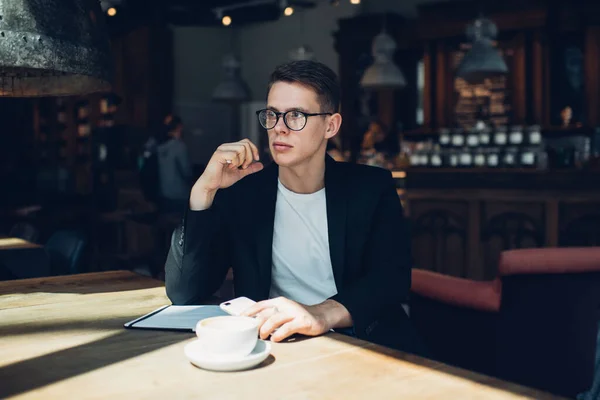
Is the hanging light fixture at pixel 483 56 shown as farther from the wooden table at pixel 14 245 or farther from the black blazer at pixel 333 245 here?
the wooden table at pixel 14 245

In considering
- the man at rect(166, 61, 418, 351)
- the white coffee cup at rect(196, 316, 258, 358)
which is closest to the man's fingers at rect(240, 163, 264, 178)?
the man at rect(166, 61, 418, 351)

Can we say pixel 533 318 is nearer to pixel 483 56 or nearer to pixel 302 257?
pixel 302 257

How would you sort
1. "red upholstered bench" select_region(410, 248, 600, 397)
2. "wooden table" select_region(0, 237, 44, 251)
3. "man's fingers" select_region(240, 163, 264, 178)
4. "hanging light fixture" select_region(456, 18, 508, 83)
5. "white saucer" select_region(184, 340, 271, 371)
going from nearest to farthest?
"white saucer" select_region(184, 340, 271, 371) → "man's fingers" select_region(240, 163, 264, 178) → "red upholstered bench" select_region(410, 248, 600, 397) → "wooden table" select_region(0, 237, 44, 251) → "hanging light fixture" select_region(456, 18, 508, 83)

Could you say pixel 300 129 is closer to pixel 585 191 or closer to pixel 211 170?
pixel 211 170

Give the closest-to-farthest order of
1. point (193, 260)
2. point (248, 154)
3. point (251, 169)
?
point (193, 260) → point (248, 154) → point (251, 169)

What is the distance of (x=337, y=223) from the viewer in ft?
6.16

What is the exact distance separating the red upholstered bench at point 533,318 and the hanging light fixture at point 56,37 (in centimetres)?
150

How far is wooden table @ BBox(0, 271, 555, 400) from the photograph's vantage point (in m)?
1.02

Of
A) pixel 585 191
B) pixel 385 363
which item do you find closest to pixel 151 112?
pixel 585 191

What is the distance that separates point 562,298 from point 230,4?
21.1 ft

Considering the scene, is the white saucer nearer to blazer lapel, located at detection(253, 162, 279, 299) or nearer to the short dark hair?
blazer lapel, located at detection(253, 162, 279, 299)

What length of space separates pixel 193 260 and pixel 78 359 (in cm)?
59

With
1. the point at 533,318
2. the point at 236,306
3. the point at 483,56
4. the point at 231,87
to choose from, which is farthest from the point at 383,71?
the point at 236,306

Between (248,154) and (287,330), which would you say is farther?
(248,154)
